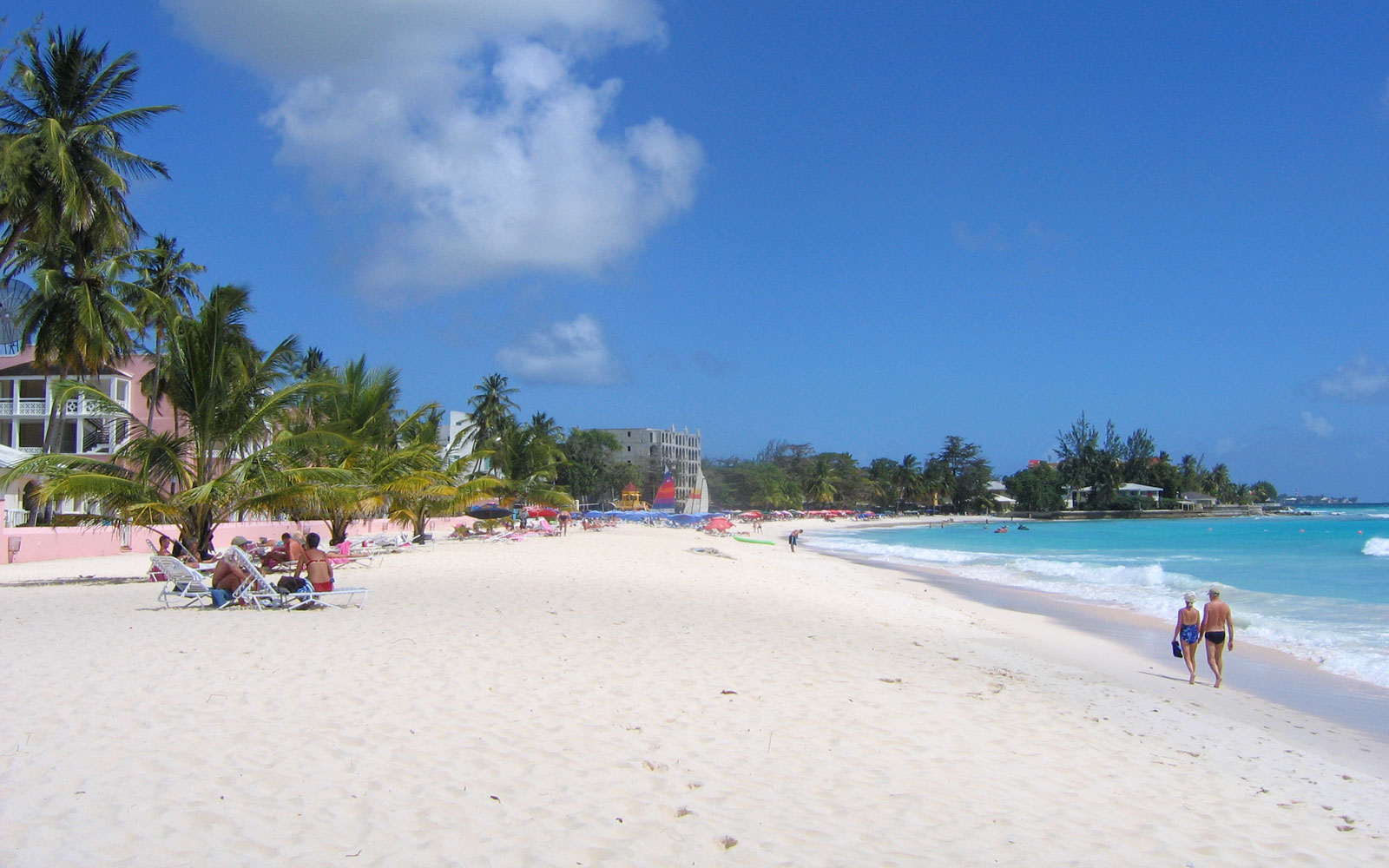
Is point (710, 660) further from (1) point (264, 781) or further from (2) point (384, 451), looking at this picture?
(2) point (384, 451)

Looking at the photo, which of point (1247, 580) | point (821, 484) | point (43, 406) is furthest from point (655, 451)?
point (1247, 580)

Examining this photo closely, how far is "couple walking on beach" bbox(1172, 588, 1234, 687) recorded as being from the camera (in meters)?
9.43

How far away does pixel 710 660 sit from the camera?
7797 mm

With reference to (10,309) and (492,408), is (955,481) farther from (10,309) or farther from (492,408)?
(10,309)

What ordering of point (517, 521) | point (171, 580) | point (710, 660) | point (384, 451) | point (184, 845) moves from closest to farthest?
point (184, 845) → point (710, 660) → point (171, 580) → point (384, 451) → point (517, 521)

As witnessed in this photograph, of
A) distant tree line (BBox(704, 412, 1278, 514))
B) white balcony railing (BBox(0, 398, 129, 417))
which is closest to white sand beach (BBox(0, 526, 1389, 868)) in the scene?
white balcony railing (BBox(0, 398, 129, 417))

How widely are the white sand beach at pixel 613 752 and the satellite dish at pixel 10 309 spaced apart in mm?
16008

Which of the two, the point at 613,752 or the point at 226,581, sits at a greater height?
the point at 226,581

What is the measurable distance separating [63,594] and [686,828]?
1077 cm

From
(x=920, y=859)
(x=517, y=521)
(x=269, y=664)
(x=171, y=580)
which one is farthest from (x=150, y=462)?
(x=517, y=521)

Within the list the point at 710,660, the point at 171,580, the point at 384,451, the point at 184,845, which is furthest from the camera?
the point at 384,451

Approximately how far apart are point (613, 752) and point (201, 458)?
11505 mm

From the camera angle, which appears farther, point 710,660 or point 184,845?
point 710,660

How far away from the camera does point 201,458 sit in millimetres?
13781
